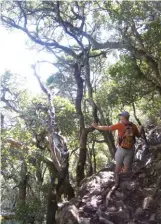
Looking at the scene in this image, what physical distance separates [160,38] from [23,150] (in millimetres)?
5883

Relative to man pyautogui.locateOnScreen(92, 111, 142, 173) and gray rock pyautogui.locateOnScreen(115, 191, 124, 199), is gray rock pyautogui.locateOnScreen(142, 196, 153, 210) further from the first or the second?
man pyautogui.locateOnScreen(92, 111, 142, 173)

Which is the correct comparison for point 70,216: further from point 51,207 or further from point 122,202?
point 51,207

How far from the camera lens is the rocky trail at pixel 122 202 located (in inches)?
224

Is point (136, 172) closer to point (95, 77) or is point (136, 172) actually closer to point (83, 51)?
point (83, 51)

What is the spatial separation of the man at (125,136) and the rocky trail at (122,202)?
0.48m

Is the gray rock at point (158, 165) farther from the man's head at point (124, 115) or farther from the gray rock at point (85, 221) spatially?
the gray rock at point (85, 221)

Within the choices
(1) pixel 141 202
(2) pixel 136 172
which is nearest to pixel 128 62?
(2) pixel 136 172

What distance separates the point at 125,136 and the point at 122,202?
1.78 m

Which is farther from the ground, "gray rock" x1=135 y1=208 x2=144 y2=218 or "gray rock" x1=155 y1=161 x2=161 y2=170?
"gray rock" x1=155 y1=161 x2=161 y2=170

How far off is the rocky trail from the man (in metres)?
0.48

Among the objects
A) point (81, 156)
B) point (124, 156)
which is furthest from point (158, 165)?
point (81, 156)

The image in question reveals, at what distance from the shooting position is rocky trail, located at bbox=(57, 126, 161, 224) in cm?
568

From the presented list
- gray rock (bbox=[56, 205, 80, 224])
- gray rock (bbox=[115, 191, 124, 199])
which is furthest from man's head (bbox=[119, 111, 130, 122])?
gray rock (bbox=[56, 205, 80, 224])

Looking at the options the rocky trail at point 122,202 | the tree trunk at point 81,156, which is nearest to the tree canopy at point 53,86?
the tree trunk at point 81,156
